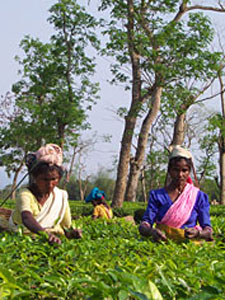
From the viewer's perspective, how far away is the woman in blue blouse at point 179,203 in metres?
3.73

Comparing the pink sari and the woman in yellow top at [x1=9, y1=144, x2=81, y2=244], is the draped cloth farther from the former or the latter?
the pink sari

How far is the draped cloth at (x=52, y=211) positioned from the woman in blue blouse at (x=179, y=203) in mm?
634

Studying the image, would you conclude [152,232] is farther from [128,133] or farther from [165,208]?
[128,133]

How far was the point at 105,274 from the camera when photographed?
5.71ft

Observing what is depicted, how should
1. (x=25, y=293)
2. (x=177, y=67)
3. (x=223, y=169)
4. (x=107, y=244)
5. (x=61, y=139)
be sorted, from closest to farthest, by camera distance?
(x=25, y=293), (x=107, y=244), (x=177, y=67), (x=61, y=139), (x=223, y=169)

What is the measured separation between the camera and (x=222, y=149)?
80.9 feet

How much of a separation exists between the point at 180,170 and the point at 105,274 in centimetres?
214

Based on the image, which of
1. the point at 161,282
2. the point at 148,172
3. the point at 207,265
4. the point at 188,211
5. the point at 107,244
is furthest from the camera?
the point at 148,172

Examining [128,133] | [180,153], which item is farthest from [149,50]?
[180,153]

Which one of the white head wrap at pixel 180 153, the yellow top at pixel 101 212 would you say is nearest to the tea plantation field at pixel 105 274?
the white head wrap at pixel 180 153

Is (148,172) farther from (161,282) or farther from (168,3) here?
(161,282)

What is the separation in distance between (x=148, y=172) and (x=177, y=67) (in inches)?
900

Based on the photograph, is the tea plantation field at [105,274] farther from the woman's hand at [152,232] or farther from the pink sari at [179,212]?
the pink sari at [179,212]

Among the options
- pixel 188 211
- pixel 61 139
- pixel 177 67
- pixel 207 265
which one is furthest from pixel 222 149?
pixel 207 265
